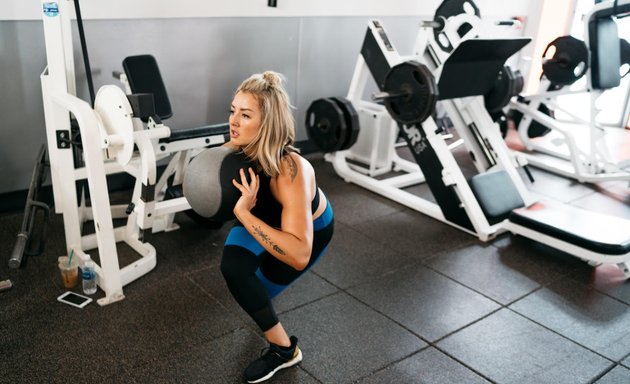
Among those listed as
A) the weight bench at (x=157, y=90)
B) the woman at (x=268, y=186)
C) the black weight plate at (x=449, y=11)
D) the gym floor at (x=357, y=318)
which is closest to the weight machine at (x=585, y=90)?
the black weight plate at (x=449, y=11)

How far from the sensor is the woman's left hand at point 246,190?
1.64m

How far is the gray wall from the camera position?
297 centimetres

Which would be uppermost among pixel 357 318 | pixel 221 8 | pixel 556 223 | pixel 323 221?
pixel 221 8

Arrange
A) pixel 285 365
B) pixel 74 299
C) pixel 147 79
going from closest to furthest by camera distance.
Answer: pixel 285 365 < pixel 74 299 < pixel 147 79

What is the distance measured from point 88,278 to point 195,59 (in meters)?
1.75

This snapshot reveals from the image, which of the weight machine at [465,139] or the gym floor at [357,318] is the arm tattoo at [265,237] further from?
the weight machine at [465,139]

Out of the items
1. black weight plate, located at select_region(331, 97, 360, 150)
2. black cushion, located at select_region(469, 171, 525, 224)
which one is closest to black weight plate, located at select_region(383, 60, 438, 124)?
black weight plate, located at select_region(331, 97, 360, 150)

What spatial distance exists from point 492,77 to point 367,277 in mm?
1551

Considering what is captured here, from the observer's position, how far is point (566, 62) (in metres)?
4.13

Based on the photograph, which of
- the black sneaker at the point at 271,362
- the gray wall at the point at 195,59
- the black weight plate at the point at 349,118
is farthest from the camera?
the black weight plate at the point at 349,118

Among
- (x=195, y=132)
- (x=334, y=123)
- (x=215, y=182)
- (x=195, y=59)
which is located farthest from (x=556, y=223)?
(x=195, y=59)

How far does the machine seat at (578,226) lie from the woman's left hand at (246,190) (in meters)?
1.90

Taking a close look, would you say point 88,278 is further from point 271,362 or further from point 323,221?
point 323,221

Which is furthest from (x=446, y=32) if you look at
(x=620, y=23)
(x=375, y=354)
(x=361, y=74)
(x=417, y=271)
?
(x=620, y=23)
